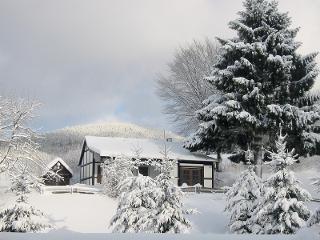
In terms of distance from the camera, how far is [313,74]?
37.3 m

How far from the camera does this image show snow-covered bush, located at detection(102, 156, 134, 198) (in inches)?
1276

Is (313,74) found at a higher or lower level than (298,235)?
higher

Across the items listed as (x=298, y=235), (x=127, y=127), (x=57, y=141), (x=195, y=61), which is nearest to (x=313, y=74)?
(x=195, y=61)

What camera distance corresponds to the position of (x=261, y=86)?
35.9 meters

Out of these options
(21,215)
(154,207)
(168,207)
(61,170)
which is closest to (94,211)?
(21,215)

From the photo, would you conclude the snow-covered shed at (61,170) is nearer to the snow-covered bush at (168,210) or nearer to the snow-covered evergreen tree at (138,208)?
the snow-covered evergreen tree at (138,208)

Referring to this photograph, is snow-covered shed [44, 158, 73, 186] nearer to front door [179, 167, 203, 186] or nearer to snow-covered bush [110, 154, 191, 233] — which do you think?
front door [179, 167, 203, 186]

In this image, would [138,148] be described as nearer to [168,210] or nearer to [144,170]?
[144,170]

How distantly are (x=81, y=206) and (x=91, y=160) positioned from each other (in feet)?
47.3

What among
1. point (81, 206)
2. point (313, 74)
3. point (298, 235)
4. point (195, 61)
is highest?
point (195, 61)

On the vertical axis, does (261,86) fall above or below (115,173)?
above

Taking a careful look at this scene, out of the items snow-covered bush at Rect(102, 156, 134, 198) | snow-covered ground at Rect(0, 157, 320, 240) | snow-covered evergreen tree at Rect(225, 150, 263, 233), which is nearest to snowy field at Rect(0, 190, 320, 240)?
snow-covered ground at Rect(0, 157, 320, 240)

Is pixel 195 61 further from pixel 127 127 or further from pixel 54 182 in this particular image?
pixel 127 127

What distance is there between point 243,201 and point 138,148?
20319mm
